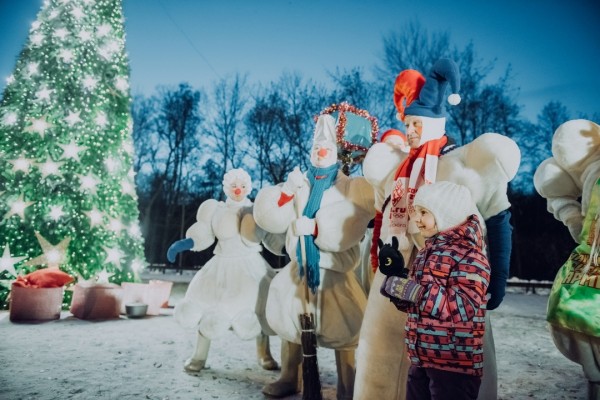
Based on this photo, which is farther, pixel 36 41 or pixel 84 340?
pixel 36 41

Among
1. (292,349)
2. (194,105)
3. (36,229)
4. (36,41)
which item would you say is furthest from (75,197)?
(194,105)

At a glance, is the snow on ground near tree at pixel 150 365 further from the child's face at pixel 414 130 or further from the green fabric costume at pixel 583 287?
the child's face at pixel 414 130

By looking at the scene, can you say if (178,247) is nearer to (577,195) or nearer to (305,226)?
(305,226)

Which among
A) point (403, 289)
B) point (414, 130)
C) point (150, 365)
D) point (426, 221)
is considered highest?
point (414, 130)

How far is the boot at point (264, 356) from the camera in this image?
15.0 ft

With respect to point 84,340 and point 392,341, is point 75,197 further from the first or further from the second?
point 392,341

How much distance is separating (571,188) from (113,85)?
8299mm

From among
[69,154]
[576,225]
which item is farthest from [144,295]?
[576,225]

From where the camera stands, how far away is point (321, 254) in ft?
11.4

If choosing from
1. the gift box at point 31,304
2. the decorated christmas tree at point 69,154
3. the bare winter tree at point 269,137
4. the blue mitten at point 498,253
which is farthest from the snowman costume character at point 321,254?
the bare winter tree at point 269,137

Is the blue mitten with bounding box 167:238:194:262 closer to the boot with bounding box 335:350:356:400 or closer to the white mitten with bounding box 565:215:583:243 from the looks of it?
the boot with bounding box 335:350:356:400

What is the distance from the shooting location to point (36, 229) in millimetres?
7453

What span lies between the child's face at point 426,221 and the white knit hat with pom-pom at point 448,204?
0.10 ft

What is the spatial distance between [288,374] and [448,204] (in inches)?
89.1
